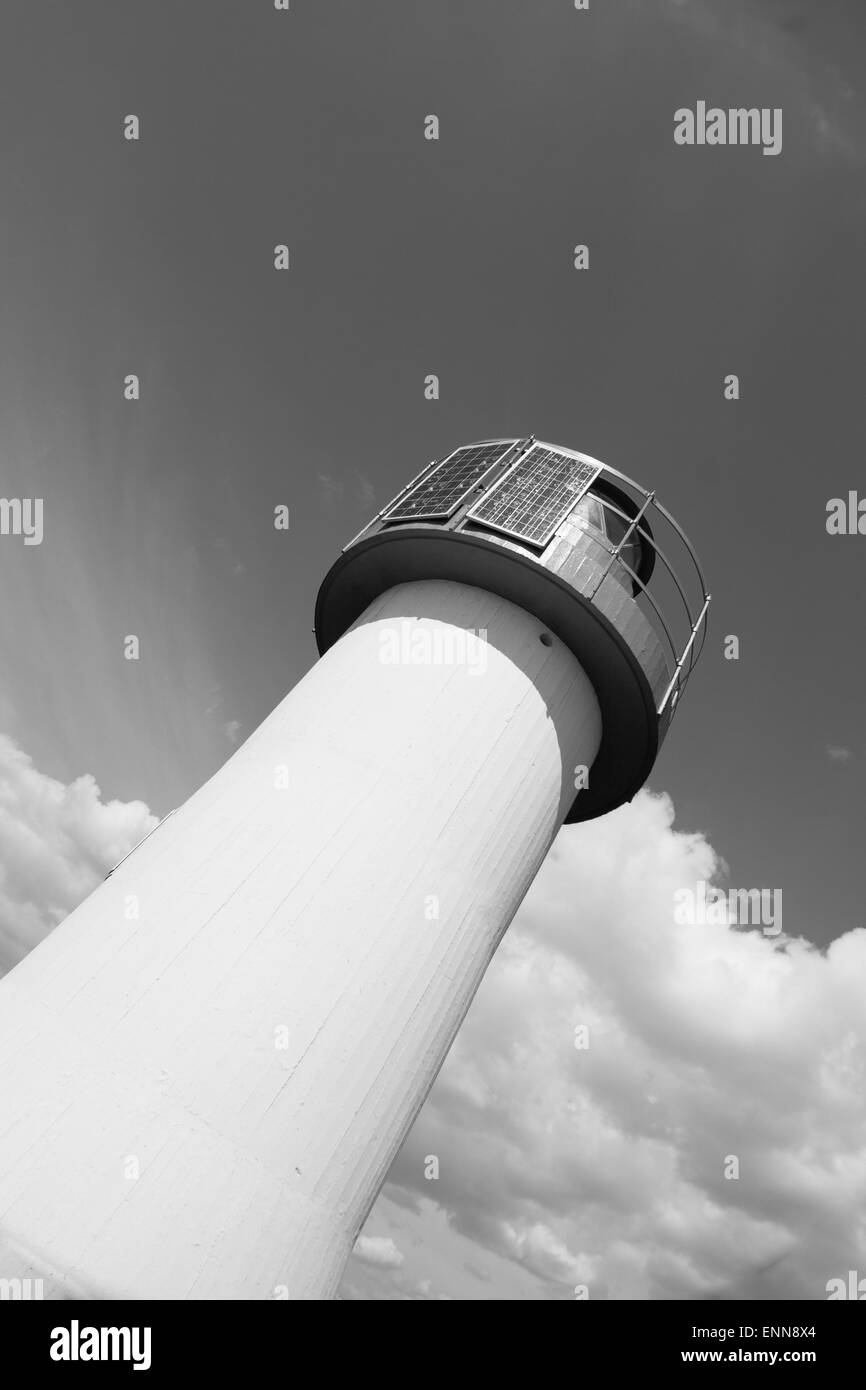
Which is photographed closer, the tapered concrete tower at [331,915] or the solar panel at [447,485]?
the tapered concrete tower at [331,915]

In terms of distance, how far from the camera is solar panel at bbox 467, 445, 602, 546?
432 inches

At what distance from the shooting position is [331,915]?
782cm

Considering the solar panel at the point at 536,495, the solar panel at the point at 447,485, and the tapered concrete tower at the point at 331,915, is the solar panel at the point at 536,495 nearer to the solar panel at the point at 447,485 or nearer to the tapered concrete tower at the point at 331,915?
the tapered concrete tower at the point at 331,915

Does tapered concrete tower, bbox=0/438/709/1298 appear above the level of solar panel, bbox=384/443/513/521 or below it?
below

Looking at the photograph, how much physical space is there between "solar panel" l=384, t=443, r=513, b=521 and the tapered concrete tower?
64mm

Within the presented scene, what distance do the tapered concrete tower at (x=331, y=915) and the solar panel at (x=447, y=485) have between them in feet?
0.21

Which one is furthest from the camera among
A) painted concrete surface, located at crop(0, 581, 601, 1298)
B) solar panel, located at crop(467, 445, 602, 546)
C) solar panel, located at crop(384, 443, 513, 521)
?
solar panel, located at crop(384, 443, 513, 521)

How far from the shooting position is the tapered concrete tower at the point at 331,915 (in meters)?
6.11

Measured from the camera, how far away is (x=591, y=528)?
11.6m

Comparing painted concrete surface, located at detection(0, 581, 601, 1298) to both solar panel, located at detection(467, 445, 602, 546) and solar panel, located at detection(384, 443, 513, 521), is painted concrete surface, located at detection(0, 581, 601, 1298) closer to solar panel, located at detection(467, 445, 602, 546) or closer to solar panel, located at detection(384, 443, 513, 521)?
solar panel, located at detection(467, 445, 602, 546)

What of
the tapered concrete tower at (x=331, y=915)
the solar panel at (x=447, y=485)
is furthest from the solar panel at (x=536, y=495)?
the solar panel at (x=447, y=485)

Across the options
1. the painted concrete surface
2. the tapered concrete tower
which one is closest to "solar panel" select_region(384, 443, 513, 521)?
the tapered concrete tower
